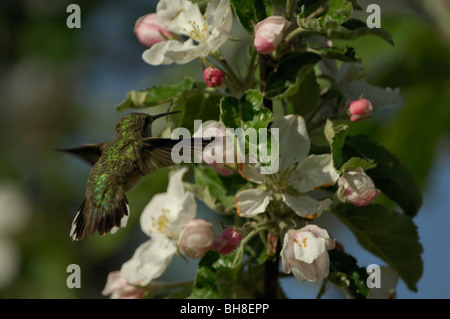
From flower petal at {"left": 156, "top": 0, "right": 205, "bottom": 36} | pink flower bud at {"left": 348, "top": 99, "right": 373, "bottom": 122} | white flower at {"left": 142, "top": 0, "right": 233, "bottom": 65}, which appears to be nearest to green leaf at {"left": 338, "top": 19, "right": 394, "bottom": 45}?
pink flower bud at {"left": 348, "top": 99, "right": 373, "bottom": 122}

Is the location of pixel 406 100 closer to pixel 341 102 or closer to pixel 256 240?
pixel 341 102

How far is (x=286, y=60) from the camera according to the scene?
1.74 meters

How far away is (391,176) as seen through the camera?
190cm

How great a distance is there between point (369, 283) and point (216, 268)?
391mm

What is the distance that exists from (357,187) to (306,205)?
0.44 feet

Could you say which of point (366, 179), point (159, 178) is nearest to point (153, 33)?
point (366, 179)

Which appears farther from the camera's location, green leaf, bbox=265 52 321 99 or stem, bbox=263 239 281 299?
stem, bbox=263 239 281 299

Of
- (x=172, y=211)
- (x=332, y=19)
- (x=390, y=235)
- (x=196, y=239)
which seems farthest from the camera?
(x=172, y=211)

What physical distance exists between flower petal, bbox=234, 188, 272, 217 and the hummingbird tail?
0.30 metres

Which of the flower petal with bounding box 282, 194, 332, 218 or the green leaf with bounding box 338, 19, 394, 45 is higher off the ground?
the green leaf with bounding box 338, 19, 394, 45

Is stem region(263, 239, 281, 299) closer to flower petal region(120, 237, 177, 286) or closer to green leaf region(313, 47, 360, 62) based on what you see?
flower petal region(120, 237, 177, 286)

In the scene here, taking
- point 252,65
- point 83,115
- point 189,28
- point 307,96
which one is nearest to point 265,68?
point 252,65

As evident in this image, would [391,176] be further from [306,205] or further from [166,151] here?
[166,151]

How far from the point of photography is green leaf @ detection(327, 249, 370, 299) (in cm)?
177
